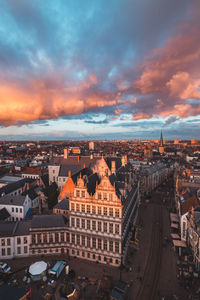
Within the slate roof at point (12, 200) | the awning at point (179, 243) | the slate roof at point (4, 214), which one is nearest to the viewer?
the awning at point (179, 243)

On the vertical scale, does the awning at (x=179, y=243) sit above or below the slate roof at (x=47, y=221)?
below

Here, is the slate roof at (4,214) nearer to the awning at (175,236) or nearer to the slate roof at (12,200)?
the slate roof at (12,200)

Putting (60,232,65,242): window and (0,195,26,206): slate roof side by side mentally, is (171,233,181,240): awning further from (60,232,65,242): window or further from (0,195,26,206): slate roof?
(0,195,26,206): slate roof

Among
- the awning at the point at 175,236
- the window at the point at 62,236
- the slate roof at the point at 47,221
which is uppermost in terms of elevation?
the slate roof at the point at 47,221

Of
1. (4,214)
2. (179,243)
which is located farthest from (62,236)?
(179,243)

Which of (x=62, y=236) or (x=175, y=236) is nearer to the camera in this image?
(x=62, y=236)

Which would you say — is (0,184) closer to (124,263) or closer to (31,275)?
(31,275)

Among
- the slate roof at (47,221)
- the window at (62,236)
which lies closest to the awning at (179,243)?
the window at (62,236)

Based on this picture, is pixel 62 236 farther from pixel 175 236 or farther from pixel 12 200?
pixel 175 236

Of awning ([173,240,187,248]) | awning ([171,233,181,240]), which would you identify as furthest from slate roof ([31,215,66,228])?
awning ([171,233,181,240])
